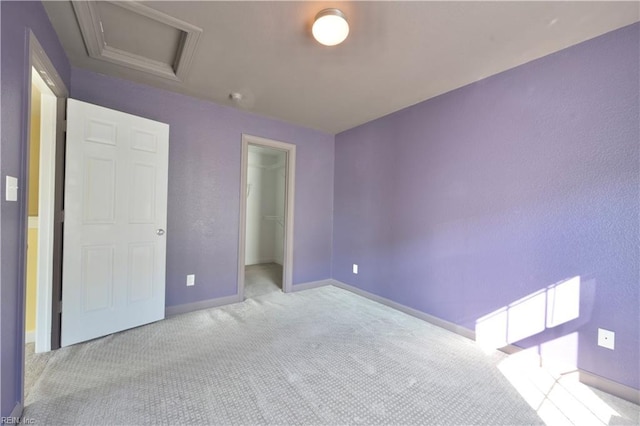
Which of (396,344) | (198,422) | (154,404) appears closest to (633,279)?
(396,344)

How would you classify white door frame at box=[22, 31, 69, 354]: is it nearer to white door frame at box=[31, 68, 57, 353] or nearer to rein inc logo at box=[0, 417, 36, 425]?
white door frame at box=[31, 68, 57, 353]

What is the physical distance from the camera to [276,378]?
1.77 meters

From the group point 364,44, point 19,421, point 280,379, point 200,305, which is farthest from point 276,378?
point 364,44

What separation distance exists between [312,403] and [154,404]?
3.04 ft

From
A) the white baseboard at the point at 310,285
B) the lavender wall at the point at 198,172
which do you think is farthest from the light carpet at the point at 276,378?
the white baseboard at the point at 310,285

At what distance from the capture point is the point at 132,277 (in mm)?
2412

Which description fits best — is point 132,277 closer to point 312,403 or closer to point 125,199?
point 125,199

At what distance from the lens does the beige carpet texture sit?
57.1 inches

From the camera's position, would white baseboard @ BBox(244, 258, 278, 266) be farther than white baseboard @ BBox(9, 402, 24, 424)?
Yes

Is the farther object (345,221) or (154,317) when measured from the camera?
(345,221)

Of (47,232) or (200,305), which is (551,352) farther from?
(47,232)

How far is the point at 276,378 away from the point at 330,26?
2350mm

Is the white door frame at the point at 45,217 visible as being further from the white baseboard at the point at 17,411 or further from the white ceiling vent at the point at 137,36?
the white baseboard at the point at 17,411

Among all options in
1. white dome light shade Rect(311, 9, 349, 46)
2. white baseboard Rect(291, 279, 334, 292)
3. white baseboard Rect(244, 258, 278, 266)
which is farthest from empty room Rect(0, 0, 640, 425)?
white baseboard Rect(244, 258, 278, 266)
